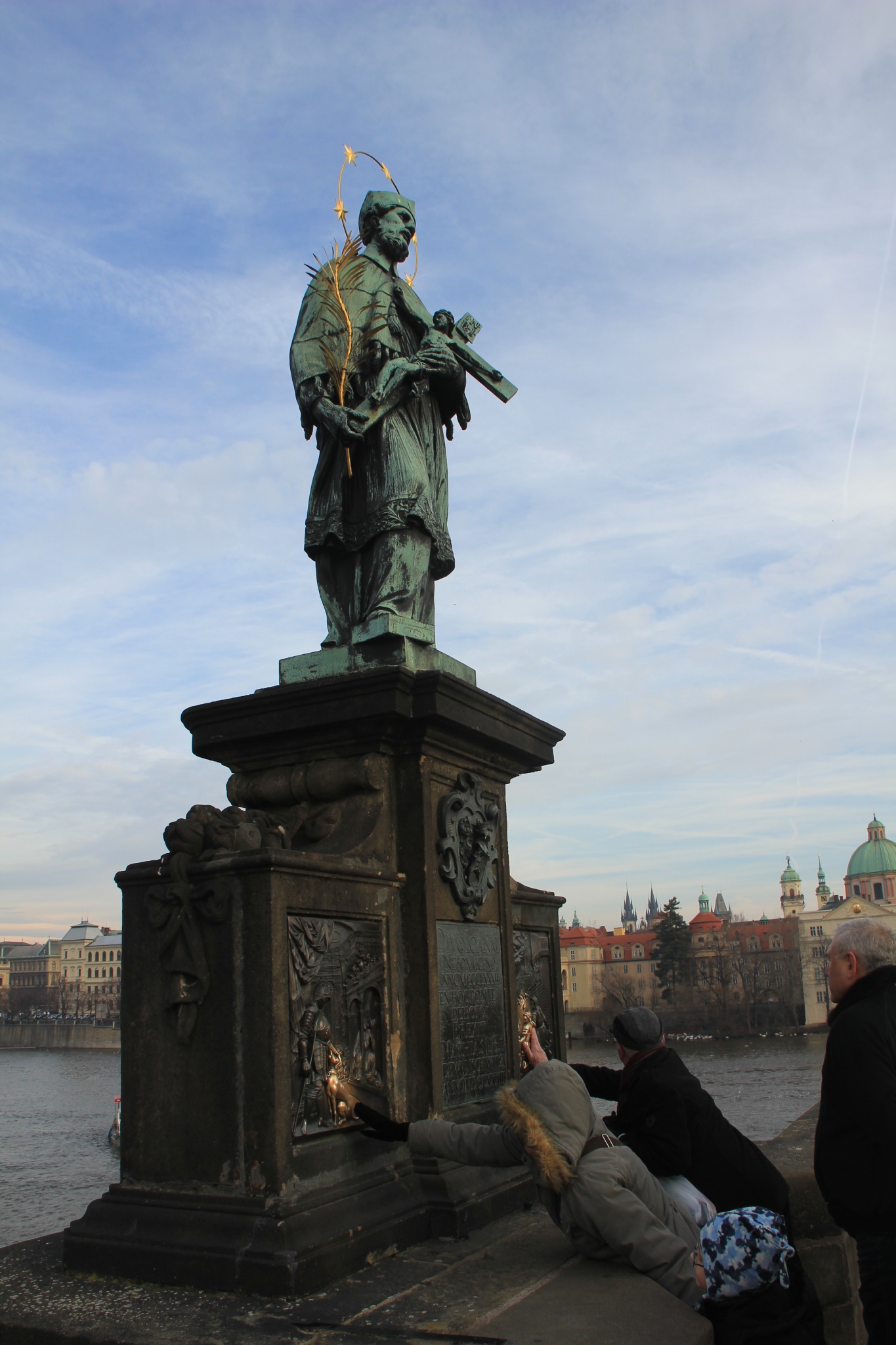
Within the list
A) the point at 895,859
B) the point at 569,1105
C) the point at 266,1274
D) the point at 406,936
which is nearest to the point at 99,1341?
the point at 266,1274

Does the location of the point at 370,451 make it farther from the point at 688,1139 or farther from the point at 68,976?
the point at 68,976

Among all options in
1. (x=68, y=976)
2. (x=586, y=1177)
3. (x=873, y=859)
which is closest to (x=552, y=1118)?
(x=586, y=1177)

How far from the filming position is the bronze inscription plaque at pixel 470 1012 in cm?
417

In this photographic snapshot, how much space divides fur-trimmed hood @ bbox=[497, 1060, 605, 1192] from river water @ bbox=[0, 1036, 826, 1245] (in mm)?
14048

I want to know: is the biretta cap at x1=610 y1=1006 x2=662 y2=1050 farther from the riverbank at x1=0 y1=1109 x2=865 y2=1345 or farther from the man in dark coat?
the riverbank at x1=0 y1=1109 x2=865 y2=1345

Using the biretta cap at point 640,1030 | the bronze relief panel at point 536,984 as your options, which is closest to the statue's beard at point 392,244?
the bronze relief panel at point 536,984

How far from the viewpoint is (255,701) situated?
4363mm

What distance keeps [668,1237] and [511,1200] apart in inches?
52.6

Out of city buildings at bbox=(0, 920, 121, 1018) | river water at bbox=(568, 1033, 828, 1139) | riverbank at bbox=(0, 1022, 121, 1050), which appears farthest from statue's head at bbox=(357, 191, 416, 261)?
city buildings at bbox=(0, 920, 121, 1018)

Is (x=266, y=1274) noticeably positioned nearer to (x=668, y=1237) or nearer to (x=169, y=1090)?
(x=169, y=1090)

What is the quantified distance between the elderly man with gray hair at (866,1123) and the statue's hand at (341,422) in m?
2.87

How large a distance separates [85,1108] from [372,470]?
151 feet

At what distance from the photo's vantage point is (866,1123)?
2.71m

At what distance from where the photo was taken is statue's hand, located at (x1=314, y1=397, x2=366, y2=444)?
15.3 ft
